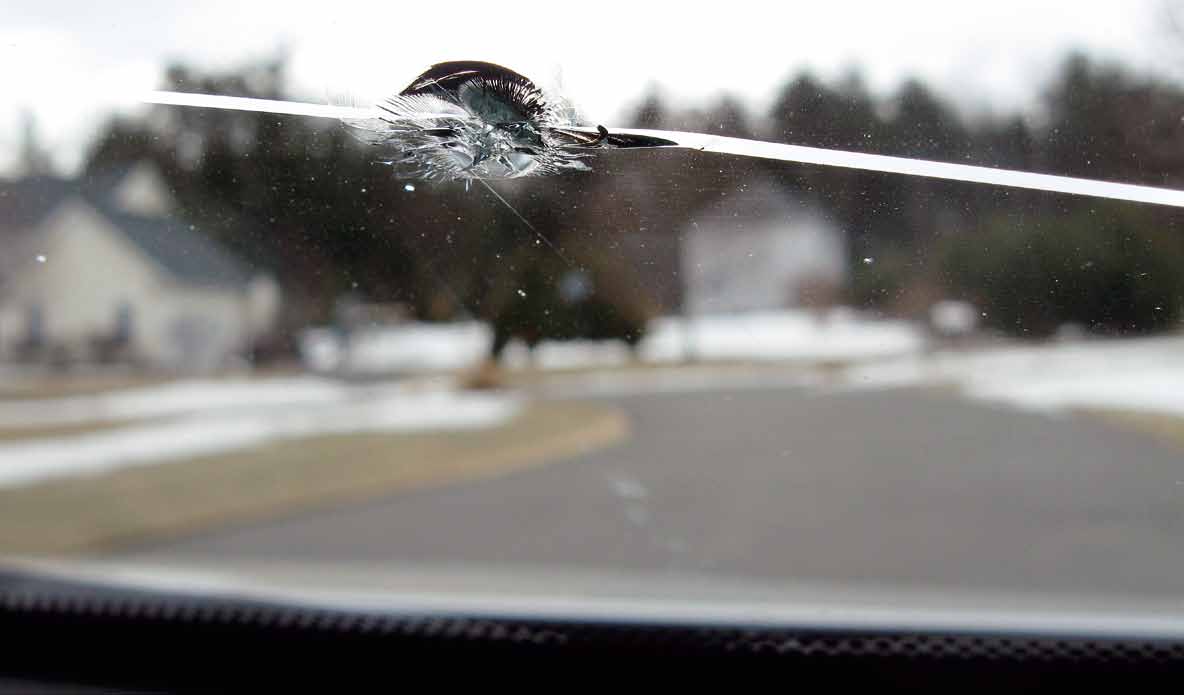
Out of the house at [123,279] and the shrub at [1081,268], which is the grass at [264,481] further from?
the shrub at [1081,268]

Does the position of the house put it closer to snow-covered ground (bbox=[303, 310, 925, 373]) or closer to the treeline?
the treeline

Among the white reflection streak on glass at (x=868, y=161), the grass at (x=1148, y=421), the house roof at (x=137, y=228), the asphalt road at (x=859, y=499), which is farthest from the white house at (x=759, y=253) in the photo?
the house roof at (x=137, y=228)

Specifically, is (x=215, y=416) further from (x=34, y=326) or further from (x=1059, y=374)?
(x=1059, y=374)

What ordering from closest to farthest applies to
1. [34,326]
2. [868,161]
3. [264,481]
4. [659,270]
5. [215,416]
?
1. [868,161]
2. [659,270]
3. [34,326]
4. [264,481]
5. [215,416]

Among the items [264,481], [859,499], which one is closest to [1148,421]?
[859,499]

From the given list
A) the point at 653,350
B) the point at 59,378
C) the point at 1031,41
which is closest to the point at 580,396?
the point at 653,350

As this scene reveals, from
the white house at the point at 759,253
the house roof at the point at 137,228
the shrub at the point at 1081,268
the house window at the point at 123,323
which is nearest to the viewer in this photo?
the shrub at the point at 1081,268

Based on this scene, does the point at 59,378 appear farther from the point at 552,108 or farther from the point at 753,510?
the point at 552,108
